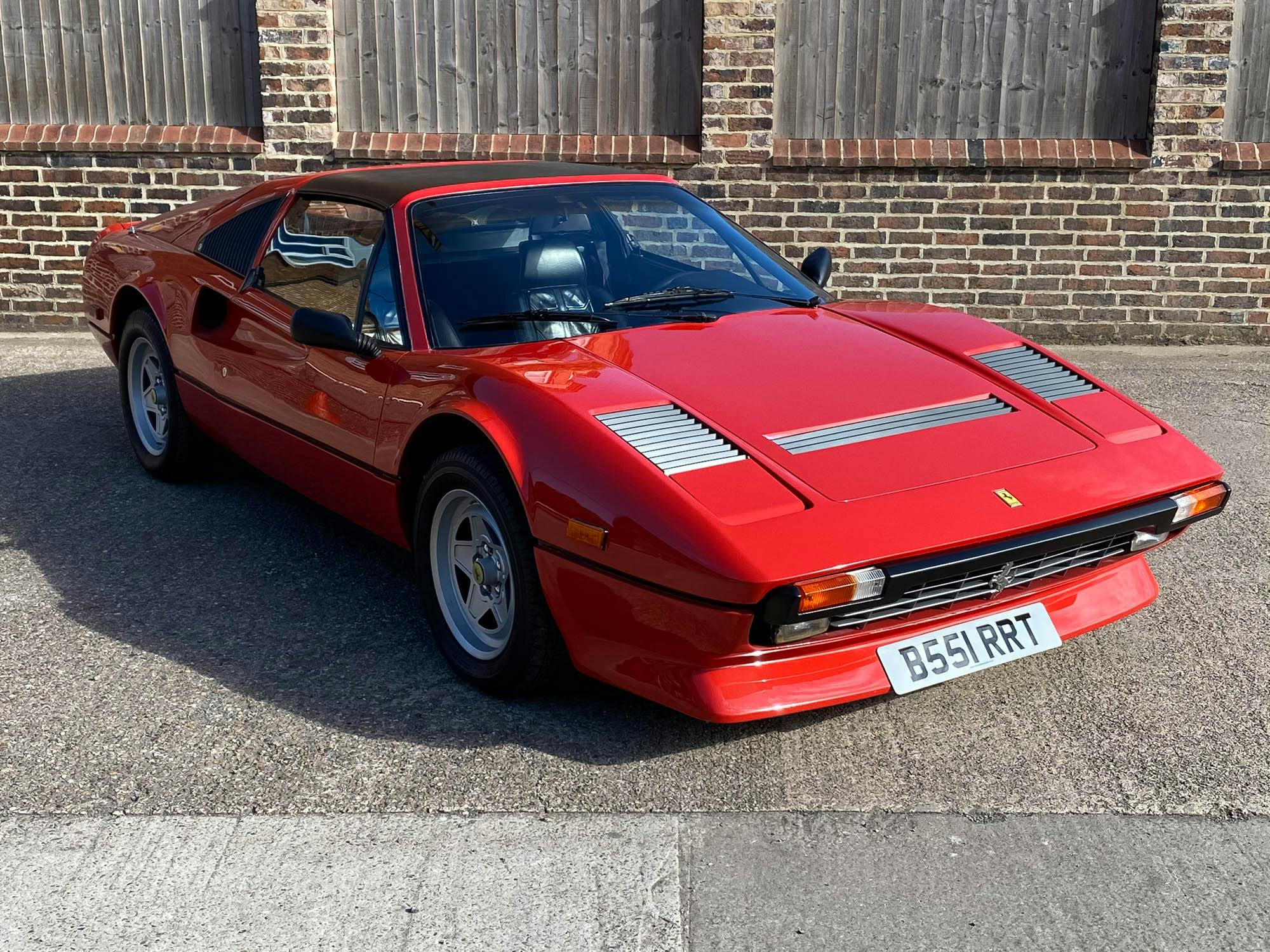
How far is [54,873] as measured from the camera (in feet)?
9.60

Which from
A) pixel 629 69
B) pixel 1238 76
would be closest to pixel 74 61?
pixel 629 69

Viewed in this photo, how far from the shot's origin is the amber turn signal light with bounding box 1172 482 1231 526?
3.60 metres

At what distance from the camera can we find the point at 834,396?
3715 mm

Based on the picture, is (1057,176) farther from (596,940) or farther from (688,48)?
(596,940)

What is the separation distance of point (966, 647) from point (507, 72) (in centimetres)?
661

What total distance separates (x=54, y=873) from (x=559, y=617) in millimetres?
1299

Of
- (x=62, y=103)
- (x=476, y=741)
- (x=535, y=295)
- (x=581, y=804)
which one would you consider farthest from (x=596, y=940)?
(x=62, y=103)

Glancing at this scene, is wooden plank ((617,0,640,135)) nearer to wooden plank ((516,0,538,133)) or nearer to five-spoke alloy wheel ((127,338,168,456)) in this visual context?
wooden plank ((516,0,538,133))

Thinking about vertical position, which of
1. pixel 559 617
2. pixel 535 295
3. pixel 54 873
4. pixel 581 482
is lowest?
pixel 54 873

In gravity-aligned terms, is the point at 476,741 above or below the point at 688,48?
below

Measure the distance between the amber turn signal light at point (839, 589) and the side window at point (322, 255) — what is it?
78.9 inches

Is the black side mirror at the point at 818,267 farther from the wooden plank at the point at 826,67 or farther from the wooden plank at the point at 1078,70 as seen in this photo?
the wooden plank at the point at 1078,70

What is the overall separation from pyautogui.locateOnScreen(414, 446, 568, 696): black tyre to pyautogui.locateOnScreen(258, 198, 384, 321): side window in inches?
34.3

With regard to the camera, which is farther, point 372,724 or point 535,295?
point 535,295
